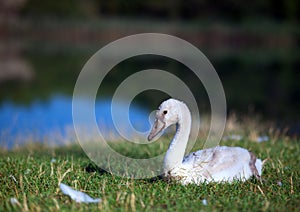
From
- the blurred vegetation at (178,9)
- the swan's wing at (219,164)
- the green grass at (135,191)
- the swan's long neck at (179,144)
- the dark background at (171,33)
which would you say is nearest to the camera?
the green grass at (135,191)

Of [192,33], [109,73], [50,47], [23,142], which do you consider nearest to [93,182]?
[23,142]

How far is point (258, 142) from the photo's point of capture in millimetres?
9125

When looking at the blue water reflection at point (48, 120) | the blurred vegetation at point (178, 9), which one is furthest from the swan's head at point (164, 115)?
the blurred vegetation at point (178, 9)

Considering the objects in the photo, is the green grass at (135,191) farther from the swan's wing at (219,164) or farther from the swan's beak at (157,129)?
the swan's beak at (157,129)

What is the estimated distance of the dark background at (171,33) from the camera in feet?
74.4

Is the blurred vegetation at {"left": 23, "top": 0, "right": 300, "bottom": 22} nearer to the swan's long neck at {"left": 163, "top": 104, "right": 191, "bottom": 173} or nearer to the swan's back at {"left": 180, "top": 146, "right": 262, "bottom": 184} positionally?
the swan's back at {"left": 180, "top": 146, "right": 262, "bottom": 184}

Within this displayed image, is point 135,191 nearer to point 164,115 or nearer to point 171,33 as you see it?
point 164,115

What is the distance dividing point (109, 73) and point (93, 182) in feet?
77.2

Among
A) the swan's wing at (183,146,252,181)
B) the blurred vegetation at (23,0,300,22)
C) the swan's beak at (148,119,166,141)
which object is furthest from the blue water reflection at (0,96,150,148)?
the blurred vegetation at (23,0,300,22)

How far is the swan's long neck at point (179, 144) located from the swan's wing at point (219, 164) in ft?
0.50

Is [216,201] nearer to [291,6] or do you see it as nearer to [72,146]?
[72,146]

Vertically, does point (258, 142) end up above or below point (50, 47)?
below

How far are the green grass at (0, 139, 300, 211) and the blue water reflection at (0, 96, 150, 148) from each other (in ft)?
16.4

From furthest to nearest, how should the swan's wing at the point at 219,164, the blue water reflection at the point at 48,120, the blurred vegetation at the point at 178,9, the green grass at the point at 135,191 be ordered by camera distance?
the blurred vegetation at the point at 178,9 → the blue water reflection at the point at 48,120 → the swan's wing at the point at 219,164 → the green grass at the point at 135,191
